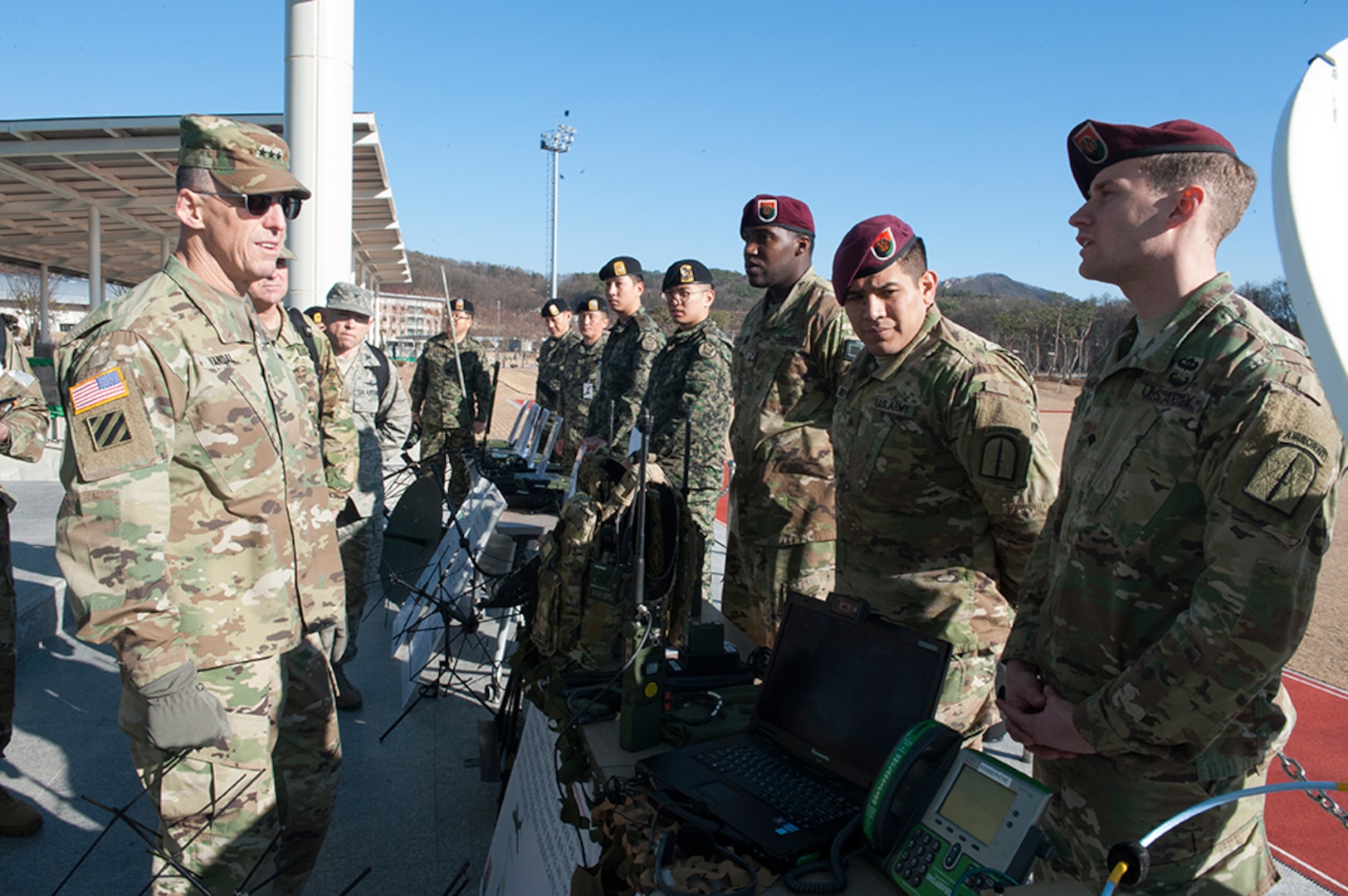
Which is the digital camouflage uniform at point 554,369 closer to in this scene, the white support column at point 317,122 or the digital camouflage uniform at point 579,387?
the digital camouflage uniform at point 579,387

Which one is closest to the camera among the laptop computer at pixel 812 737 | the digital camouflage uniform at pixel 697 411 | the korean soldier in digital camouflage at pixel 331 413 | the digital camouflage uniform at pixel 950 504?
the laptop computer at pixel 812 737

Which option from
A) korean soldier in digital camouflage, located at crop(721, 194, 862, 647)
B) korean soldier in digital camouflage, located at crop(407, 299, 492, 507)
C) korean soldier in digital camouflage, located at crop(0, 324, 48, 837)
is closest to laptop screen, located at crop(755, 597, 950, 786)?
korean soldier in digital camouflage, located at crop(721, 194, 862, 647)

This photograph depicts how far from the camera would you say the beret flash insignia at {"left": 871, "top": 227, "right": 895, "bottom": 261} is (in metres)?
2.38

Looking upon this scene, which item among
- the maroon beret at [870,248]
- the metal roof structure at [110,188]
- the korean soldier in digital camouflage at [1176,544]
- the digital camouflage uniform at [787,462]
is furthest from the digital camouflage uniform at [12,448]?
the metal roof structure at [110,188]

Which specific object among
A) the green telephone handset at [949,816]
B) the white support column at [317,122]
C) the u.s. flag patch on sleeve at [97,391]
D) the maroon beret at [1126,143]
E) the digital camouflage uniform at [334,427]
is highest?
the white support column at [317,122]

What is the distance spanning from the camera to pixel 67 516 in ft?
5.92

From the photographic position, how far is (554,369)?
8.24 meters

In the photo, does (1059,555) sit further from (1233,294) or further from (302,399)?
(302,399)

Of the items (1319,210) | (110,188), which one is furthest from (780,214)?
(110,188)

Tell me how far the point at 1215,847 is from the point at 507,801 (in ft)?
6.10

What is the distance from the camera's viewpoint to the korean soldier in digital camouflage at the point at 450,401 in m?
7.66

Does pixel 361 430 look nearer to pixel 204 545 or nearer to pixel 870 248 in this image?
pixel 204 545

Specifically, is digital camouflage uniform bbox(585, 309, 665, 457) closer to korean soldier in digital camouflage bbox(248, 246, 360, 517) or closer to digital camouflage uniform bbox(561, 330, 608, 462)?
digital camouflage uniform bbox(561, 330, 608, 462)

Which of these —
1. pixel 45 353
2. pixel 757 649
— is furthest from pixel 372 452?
pixel 45 353
